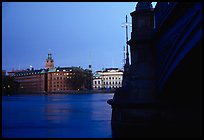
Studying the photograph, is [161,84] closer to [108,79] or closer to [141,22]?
[141,22]

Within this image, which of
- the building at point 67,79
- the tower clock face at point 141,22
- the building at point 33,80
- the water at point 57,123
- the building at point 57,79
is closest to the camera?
the water at point 57,123

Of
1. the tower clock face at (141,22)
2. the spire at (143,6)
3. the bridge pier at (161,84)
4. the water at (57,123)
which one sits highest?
the spire at (143,6)

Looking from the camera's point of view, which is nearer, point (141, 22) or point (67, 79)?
point (141, 22)

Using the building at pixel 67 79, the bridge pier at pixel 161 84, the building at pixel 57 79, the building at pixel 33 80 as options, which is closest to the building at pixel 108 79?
the building at pixel 57 79

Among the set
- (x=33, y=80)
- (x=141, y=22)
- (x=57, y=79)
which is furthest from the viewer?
(x=33, y=80)

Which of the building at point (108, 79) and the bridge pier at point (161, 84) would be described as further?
the building at point (108, 79)

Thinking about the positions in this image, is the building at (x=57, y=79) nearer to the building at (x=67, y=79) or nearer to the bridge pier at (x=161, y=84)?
the building at (x=67, y=79)

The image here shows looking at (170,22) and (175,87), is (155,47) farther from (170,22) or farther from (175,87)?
(170,22)

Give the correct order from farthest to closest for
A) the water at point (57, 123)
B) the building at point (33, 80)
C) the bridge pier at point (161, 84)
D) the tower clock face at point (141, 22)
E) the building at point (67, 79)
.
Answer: the building at point (33, 80) → the building at point (67, 79) → the tower clock face at point (141, 22) → the water at point (57, 123) → the bridge pier at point (161, 84)

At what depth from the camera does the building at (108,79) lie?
6437 inches

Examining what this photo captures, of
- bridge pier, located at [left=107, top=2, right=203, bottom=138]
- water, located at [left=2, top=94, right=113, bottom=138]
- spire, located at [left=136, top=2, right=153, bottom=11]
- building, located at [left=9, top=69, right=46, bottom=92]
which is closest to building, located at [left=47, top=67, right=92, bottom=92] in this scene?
building, located at [left=9, top=69, right=46, bottom=92]

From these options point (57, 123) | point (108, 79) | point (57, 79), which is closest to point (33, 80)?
point (57, 79)

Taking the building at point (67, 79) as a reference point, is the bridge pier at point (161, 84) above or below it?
below

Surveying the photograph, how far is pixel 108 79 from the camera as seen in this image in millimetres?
165625
